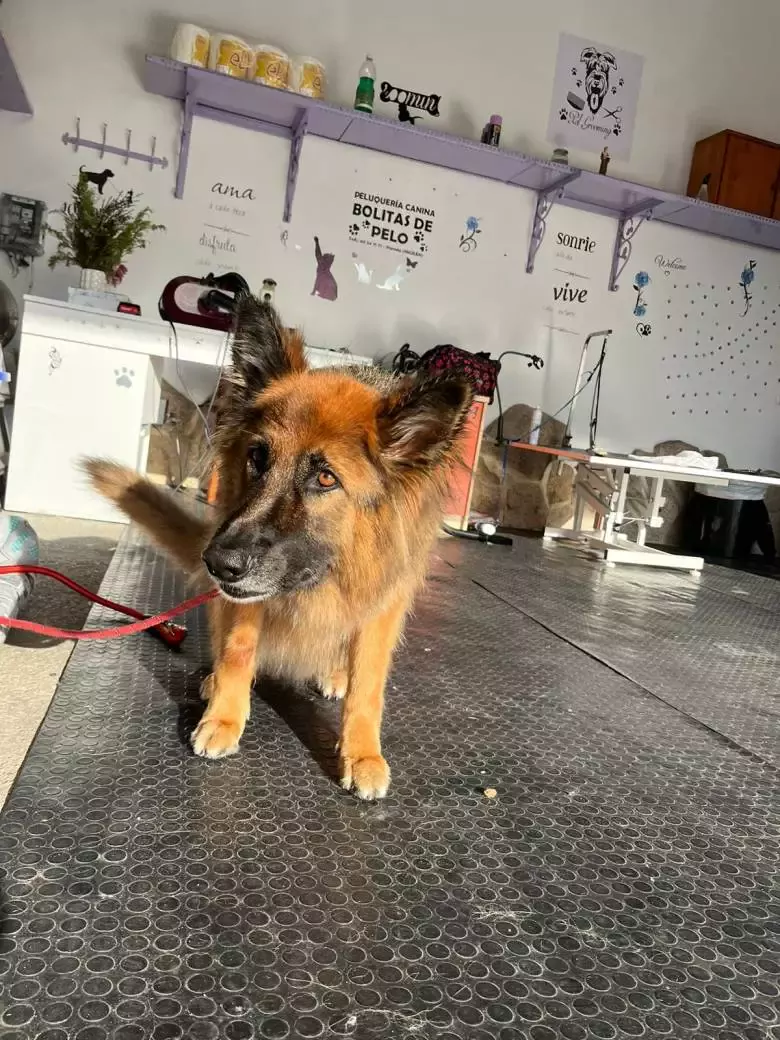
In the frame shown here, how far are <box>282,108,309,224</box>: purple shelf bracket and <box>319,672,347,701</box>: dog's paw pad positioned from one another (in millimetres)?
4281

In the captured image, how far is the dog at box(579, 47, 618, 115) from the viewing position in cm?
548

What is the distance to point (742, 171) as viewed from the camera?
550cm

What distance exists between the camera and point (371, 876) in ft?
2.82

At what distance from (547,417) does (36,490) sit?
3.83 meters

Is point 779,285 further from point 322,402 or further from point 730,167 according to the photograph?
point 322,402

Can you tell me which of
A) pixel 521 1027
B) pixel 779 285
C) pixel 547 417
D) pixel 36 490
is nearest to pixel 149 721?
pixel 521 1027

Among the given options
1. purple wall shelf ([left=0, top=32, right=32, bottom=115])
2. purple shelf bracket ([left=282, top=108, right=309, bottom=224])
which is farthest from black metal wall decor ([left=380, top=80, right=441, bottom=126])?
purple wall shelf ([left=0, top=32, right=32, bottom=115])

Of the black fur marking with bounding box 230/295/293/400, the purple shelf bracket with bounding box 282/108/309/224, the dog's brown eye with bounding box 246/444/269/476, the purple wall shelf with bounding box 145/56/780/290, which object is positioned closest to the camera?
the dog's brown eye with bounding box 246/444/269/476

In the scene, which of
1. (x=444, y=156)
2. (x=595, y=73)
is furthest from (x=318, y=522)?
(x=595, y=73)

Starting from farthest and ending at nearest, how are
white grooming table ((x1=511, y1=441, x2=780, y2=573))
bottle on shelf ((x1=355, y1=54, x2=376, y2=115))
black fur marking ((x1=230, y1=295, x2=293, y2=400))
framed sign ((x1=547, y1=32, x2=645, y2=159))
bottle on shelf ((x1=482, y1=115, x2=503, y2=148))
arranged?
framed sign ((x1=547, y1=32, x2=645, y2=159)), bottle on shelf ((x1=482, y1=115, x2=503, y2=148)), bottle on shelf ((x1=355, y1=54, x2=376, y2=115)), white grooming table ((x1=511, y1=441, x2=780, y2=573)), black fur marking ((x1=230, y1=295, x2=293, y2=400))

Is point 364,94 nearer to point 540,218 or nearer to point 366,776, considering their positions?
point 540,218

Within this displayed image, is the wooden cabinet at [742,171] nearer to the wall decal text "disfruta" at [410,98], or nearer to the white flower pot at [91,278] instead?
the wall decal text "disfruta" at [410,98]

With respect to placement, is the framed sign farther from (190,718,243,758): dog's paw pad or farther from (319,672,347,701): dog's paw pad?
(190,718,243,758): dog's paw pad

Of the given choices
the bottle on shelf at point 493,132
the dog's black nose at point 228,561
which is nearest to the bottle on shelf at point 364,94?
the bottle on shelf at point 493,132
